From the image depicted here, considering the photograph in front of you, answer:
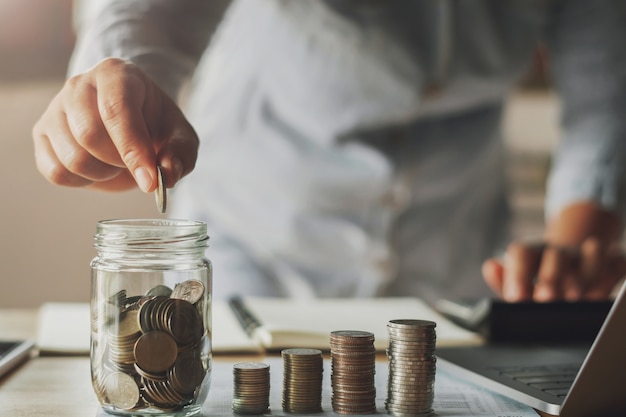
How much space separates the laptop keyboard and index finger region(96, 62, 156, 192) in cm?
39

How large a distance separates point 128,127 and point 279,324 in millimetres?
468

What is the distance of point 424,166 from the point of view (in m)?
1.56

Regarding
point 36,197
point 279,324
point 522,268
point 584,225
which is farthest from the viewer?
point 36,197

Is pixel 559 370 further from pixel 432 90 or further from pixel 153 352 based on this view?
pixel 432 90

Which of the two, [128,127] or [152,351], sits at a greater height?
[128,127]

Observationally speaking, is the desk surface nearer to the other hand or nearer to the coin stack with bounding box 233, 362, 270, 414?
the coin stack with bounding box 233, 362, 270, 414

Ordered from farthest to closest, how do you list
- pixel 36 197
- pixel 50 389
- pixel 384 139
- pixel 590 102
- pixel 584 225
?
pixel 36 197
pixel 590 102
pixel 384 139
pixel 584 225
pixel 50 389

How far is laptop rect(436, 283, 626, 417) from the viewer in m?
0.63

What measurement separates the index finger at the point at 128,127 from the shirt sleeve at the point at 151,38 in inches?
6.3

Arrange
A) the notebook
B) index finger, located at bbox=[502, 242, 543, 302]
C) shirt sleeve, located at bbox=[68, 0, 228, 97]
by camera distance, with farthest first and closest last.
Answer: index finger, located at bbox=[502, 242, 543, 302]
the notebook
shirt sleeve, located at bbox=[68, 0, 228, 97]

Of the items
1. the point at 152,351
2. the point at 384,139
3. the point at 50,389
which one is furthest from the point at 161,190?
the point at 384,139

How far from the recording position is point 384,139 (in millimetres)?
1512

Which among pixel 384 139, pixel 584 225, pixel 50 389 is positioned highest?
pixel 384 139

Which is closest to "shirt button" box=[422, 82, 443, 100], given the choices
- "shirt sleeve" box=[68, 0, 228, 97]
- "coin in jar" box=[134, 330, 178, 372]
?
Result: "shirt sleeve" box=[68, 0, 228, 97]
